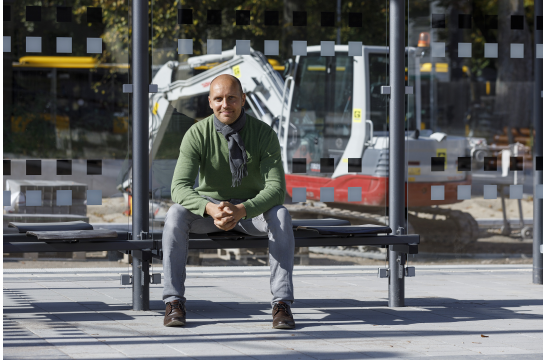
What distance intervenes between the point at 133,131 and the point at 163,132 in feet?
5.03

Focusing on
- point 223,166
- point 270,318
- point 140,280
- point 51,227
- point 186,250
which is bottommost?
point 270,318

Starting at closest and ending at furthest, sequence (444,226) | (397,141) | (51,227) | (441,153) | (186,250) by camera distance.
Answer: (186,250) → (51,227) → (397,141) → (441,153) → (444,226)

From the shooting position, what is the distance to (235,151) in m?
4.73

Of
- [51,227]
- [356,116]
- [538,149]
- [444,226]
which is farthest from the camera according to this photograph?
[444,226]

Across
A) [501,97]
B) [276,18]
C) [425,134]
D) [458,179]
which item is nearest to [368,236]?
[276,18]

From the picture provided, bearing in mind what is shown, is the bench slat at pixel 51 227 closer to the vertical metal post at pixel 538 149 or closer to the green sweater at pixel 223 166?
the green sweater at pixel 223 166

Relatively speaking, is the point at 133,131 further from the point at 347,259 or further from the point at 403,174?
the point at 347,259

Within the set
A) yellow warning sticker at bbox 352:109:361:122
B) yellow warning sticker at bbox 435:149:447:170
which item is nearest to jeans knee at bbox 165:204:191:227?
yellow warning sticker at bbox 352:109:361:122

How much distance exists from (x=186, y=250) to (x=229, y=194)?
0.44m

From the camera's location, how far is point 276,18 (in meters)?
6.27

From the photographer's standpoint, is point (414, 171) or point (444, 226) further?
point (444, 226)

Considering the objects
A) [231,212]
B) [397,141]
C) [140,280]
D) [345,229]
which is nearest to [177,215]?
[231,212]

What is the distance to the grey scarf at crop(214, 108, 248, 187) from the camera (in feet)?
15.4

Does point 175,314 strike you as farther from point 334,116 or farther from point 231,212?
point 334,116
